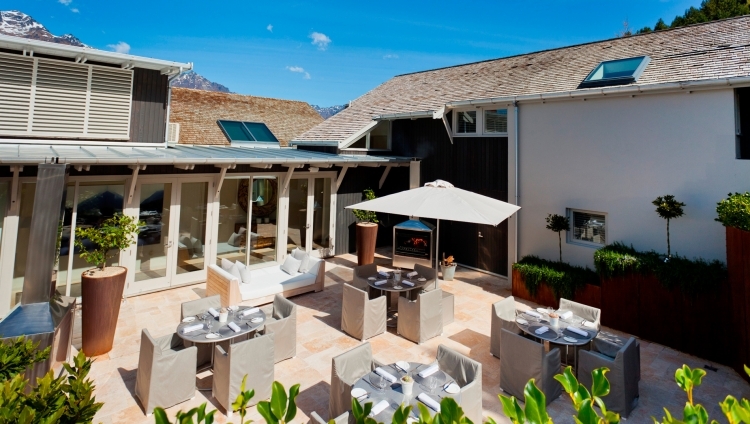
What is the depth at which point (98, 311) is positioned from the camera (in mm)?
6305

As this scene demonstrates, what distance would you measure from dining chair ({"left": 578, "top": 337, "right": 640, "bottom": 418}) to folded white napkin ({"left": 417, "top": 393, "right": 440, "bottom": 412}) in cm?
253

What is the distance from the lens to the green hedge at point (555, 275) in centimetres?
854

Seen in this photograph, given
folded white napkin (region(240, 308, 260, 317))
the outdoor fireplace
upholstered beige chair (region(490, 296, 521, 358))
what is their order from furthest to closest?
1. the outdoor fireplace
2. upholstered beige chair (region(490, 296, 521, 358))
3. folded white napkin (region(240, 308, 260, 317))

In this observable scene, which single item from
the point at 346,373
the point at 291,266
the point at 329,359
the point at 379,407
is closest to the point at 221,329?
the point at 329,359

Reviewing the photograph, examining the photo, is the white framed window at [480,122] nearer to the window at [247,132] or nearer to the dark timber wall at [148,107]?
the dark timber wall at [148,107]

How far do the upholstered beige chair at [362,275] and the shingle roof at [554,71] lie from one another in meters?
6.51

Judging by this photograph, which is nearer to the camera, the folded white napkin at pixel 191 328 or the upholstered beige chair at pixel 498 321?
the folded white napkin at pixel 191 328

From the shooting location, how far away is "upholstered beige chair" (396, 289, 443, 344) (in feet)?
22.9

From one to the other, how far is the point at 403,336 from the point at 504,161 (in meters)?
6.40

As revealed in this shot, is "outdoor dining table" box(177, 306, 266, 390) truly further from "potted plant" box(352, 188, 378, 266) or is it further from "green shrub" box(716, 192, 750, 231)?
"green shrub" box(716, 192, 750, 231)

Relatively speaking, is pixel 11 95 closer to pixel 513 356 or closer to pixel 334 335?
pixel 334 335

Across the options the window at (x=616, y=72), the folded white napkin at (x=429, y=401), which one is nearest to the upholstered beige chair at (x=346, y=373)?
the folded white napkin at (x=429, y=401)

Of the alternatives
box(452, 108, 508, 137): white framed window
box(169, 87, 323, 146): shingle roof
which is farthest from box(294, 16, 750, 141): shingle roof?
box(169, 87, 323, 146): shingle roof

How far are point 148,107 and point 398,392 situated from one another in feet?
34.2
